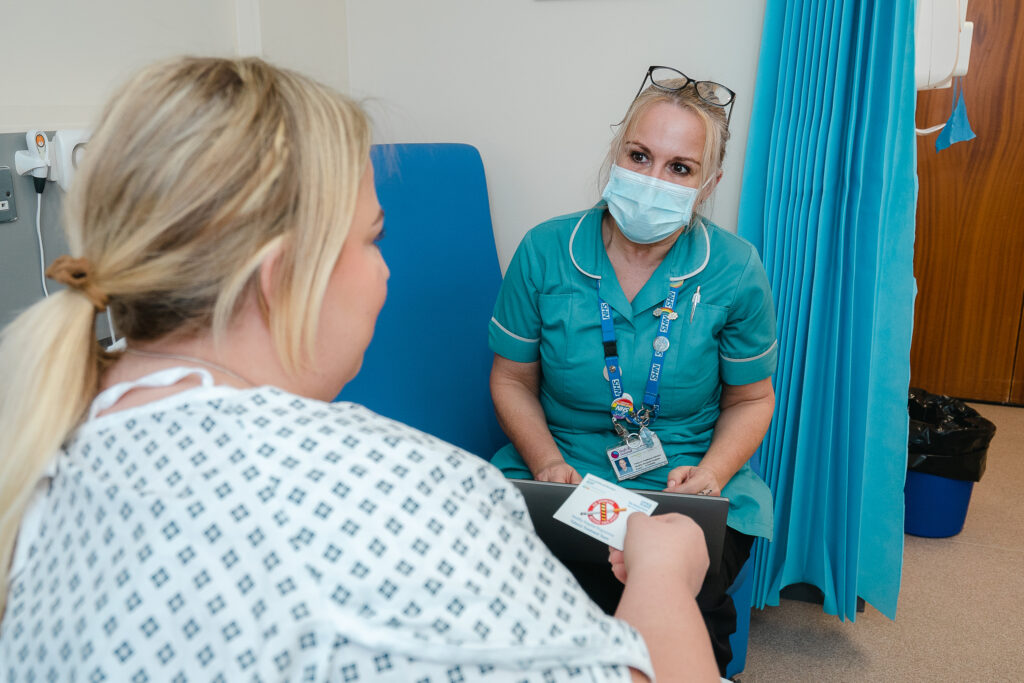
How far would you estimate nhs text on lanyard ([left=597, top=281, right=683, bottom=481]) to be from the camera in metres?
1.65

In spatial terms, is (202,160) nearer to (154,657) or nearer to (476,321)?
(154,657)

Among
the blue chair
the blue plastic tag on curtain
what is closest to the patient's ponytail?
the blue chair

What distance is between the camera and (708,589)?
1473mm

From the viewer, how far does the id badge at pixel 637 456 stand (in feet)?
5.42

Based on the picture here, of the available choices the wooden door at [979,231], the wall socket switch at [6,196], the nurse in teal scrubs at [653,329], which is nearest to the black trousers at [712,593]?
the nurse in teal scrubs at [653,329]

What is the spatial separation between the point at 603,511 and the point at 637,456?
514 millimetres

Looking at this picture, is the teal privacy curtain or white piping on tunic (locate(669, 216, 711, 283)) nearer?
white piping on tunic (locate(669, 216, 711, 283))

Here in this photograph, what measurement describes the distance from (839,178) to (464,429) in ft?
3.64

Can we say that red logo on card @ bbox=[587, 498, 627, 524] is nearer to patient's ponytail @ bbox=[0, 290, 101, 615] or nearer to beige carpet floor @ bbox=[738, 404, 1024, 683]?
patient's ponytail @ bbox=[0, 290, 101, 615]

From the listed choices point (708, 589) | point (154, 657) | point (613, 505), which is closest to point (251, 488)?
point (154, 657)

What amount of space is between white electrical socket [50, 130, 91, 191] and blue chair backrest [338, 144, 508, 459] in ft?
1.83

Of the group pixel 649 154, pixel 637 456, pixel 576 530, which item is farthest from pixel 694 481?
pixel 649 154

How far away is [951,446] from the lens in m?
2.54

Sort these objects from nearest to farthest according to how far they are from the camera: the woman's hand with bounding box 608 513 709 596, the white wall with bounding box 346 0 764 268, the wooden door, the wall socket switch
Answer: the woman's hand with bounding box 608 513 709 596 < the wall socket switch < the white wall with bounding box 346 0 764 268 < the wooden door
